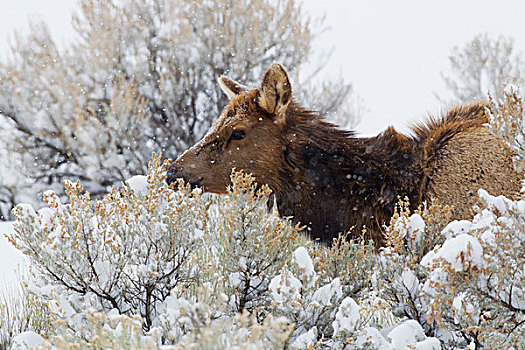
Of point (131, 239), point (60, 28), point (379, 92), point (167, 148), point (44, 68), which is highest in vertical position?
point (379, 92)

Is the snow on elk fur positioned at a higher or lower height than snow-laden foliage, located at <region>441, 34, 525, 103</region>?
lower

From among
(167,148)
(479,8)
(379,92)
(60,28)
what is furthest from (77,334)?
(479,8)

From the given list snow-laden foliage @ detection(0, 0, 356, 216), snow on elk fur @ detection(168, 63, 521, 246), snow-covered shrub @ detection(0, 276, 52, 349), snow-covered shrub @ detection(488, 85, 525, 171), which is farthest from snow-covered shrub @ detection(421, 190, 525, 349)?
snow-laden foliage @ detection(0, 0, 356, 216)

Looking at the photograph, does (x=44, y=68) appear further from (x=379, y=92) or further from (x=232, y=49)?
(x=379, y=92)

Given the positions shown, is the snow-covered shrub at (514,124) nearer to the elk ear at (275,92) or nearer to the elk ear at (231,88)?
the elk ear at (275,92)

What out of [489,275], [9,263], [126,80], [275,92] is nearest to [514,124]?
[489,275]

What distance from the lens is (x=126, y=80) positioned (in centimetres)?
1103

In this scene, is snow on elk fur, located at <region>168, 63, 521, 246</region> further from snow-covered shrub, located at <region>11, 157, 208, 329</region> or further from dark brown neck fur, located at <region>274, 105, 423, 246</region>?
snow-covered shrub, located at <region>11, 157, 208, 329</region>

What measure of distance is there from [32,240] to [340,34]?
73.2 m

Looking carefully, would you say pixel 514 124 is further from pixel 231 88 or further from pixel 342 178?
pixel 231 88

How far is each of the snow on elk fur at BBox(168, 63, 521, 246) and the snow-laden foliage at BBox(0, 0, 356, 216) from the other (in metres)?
6.85

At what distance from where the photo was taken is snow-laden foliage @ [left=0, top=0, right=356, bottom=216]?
10031 mm

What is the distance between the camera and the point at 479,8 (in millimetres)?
70250

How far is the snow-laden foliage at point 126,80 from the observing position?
10.0 meters
